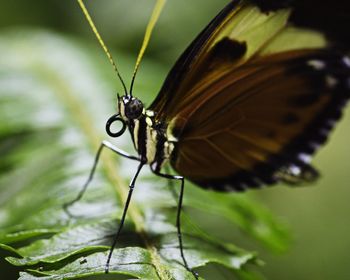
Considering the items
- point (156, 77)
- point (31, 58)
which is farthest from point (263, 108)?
point (31, 58)

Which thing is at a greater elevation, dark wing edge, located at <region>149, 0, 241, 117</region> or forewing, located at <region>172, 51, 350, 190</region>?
dark wing edge, located at <region>149, 0, 241, 117</region>

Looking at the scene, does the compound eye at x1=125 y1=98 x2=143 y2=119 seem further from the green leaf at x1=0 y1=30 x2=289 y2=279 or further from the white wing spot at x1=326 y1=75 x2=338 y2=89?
the white wing spot at x1=326 y1=75 x2=338 y2=89

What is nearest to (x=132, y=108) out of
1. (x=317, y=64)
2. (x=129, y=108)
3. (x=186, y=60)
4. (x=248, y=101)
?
(x=129, y=108)

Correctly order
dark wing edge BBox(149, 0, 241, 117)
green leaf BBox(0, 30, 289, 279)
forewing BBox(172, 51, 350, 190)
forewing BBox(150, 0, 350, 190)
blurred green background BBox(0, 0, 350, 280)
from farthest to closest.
→ blurred green background BBox(0, 0, 350, 280) < forewing BBox(172, 51, 350, 190) < forewing BBox(150, 0, 350, 190) < dark wing edge BBox(149, 0, 241, 117) < green leaf BBox(0, 30, 289, 279)

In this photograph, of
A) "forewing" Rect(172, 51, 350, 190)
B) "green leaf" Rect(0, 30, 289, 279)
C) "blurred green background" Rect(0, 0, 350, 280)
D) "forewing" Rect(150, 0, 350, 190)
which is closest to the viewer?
"green leaf" Rect(0, 30, 289, 279)

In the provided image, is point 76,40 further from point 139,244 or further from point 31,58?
point 139,244

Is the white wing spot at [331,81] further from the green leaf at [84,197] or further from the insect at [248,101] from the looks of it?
the green leaf at [84,197]

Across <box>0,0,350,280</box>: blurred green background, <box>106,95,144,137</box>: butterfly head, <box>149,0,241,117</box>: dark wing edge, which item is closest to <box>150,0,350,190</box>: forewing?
<box>149,0,241,117</box>: dark wing edge
